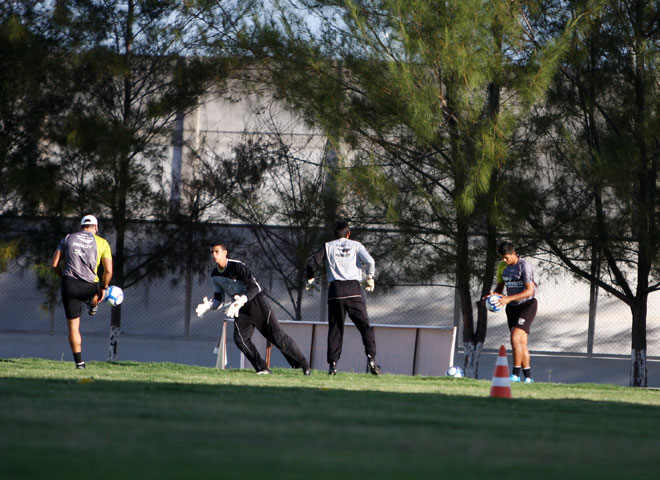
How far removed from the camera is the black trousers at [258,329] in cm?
1016

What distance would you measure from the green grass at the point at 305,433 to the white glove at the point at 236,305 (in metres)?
2.15

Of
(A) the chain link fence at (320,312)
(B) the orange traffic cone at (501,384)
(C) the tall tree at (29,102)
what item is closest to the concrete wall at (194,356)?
(A) the chain link fence at (320,312)

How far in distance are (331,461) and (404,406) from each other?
102 inches

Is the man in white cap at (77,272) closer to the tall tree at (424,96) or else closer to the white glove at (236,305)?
the white glove at (236,305)

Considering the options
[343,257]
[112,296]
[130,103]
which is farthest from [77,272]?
[130,103]

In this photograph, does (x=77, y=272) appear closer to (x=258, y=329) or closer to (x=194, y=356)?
(x=258, y=329)

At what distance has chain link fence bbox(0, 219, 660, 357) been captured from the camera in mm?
18422

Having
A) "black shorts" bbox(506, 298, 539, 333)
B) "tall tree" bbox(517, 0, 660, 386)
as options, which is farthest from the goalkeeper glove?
"tall tree" bbox(517, 0, 660, 386)

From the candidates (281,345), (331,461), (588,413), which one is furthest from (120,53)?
(331,461)

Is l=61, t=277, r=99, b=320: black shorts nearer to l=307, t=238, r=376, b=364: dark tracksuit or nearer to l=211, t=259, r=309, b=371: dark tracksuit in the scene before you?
l=211, t=259, r=309, b=371: dark tracksuit

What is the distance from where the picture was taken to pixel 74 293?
33.7 ft

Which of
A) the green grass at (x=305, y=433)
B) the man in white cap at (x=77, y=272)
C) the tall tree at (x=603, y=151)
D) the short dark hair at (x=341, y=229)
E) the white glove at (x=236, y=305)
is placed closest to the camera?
the green grass at (x=305, y=433)

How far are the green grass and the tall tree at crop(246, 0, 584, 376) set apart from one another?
22.1 ft

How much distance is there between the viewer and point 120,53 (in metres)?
18.2
